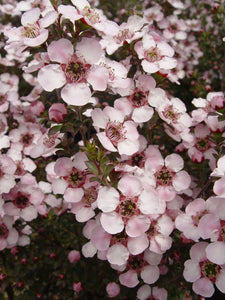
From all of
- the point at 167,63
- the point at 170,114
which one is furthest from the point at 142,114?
the point at 167,63

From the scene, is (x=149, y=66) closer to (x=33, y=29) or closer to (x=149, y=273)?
(x=33, y=29)

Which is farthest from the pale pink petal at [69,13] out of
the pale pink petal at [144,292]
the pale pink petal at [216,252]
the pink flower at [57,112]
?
the pale pink petal at [144,292]

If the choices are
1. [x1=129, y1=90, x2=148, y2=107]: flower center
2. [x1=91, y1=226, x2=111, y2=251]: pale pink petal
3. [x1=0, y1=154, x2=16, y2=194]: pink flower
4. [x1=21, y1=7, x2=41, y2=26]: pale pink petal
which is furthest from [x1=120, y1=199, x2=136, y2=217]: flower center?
[x1=21, y1=7, x2=41, y2=26]: pale pink petal

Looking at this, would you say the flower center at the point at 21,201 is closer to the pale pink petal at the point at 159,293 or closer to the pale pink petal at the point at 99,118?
the pale pink petal at the point at 99,118

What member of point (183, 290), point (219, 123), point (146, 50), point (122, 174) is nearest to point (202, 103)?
point (219, 123)

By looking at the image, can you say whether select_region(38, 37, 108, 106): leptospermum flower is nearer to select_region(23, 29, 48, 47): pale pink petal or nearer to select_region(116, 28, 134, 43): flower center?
select_region(23, 29, 48, 47): pale pink petal

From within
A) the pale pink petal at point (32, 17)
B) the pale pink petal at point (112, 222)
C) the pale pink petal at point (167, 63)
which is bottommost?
the pale pink petal at point (112, 222)

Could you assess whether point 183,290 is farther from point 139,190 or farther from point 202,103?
point 202,103

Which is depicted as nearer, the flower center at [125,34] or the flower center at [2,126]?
the flower center at [125,34]
